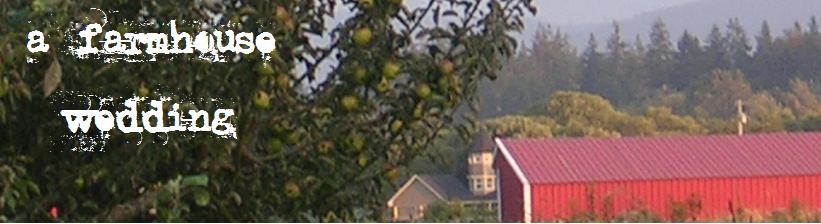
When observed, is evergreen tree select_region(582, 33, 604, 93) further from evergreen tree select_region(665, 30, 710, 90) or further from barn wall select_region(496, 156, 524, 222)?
barn wall select_region(496, 156, 524, 222)

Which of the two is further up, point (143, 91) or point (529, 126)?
point (529, 126)

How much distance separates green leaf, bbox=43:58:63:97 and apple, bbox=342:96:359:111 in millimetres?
454

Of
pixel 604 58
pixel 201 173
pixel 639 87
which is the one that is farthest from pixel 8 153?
pixel 604 58

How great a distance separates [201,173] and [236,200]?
0.25 ft

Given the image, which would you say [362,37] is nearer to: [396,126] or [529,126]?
[396,126]

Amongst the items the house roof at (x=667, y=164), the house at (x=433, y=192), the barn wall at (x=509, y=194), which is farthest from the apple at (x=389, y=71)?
the house roof at (x=667, y=164)

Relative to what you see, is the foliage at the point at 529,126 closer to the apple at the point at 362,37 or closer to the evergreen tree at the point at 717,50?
the evergreen tree at the point at 717,50

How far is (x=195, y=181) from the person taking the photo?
1.88m

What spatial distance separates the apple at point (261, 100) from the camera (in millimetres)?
1941

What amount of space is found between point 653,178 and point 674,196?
2.24 feet

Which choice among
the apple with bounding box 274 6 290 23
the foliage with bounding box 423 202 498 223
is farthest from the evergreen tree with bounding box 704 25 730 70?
the apple with bounding box 274 6 290 23

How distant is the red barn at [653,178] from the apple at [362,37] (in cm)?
468

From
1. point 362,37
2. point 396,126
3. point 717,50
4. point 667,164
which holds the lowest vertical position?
point 667,164

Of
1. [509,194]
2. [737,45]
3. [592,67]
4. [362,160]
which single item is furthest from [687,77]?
[362,160]
